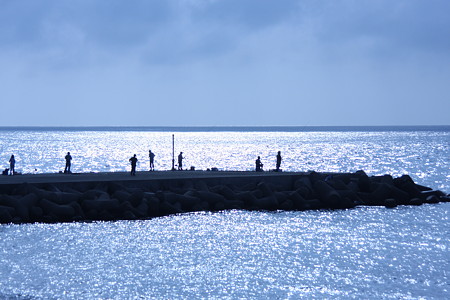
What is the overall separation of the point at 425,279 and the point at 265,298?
5195 mm

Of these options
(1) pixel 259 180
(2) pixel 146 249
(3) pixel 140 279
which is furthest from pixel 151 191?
(3) pixel 140 279

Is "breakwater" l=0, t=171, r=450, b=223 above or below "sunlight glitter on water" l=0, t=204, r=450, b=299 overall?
above

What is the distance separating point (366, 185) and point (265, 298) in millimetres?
19726

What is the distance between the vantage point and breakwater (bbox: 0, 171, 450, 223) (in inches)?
1139

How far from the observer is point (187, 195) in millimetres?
31797

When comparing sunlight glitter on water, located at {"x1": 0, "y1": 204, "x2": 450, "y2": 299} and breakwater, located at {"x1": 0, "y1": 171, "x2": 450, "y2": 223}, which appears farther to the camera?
breakwater, located at {"x1": 0, "y1": 171, "x2": 450, "y2": 223}

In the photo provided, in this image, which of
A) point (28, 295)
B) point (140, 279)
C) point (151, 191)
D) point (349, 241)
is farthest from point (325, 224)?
point (28, 295)

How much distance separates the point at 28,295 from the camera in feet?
61.3

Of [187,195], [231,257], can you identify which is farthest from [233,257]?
[187,195]

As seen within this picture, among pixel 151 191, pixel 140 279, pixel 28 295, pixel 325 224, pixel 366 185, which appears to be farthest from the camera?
pixel 366 185

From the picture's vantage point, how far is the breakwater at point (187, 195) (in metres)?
28.9

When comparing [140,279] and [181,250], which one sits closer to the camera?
[140,279]

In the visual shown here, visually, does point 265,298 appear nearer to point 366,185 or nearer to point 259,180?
point 259,180

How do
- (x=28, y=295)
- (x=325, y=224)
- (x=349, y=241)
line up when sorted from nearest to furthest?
(x=28, y=295) → (x=349, y=241) → (x=325, y=224)
